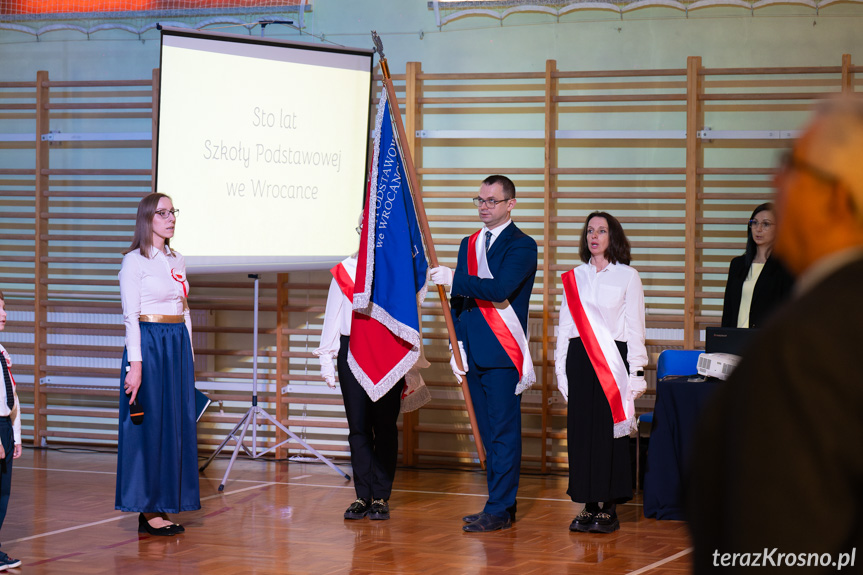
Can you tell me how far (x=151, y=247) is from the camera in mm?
3904

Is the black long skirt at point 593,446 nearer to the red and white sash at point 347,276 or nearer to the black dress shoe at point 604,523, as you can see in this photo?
the black dress shoe at point 604,523

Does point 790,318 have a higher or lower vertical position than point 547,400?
higher

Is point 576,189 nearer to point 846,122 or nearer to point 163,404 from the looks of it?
point 163,404

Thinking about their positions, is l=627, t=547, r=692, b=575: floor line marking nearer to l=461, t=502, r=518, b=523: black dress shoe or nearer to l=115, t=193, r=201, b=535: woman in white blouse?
l=461, t=502, r=518, b=523: black dress shoe

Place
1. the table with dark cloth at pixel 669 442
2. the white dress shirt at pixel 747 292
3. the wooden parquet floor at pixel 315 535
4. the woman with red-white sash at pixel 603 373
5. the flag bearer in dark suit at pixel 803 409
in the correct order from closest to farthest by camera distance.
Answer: the flag bearer in dark suit at pixel 803 409
the wooden parquet floor at pixel 315 535
the woman with red-white sash at pixel 603 373
the table with dark cloth at pixel 669 442
the white dress shirt at pixel 747 292

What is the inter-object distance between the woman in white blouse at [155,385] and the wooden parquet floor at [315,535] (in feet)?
0.62

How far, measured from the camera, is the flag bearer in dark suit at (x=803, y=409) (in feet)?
2.38

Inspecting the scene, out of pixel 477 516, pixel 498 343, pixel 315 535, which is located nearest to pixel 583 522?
pixel 477 516

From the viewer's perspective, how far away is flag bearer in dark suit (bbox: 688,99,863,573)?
72 centimetres

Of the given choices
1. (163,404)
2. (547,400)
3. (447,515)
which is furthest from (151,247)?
(547,400)

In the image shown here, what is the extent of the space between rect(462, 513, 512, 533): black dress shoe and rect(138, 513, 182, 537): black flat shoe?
48.3 inches

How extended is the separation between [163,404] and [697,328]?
122 inches

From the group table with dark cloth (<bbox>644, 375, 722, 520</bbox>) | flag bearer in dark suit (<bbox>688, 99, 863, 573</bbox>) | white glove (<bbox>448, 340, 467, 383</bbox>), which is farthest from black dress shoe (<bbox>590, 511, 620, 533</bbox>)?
flag bearer in dark suit (<bbox>688, 99, 863, 573</bbox>)

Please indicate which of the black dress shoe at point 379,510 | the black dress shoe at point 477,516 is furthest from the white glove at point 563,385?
the black dress shoe at point 379,510
